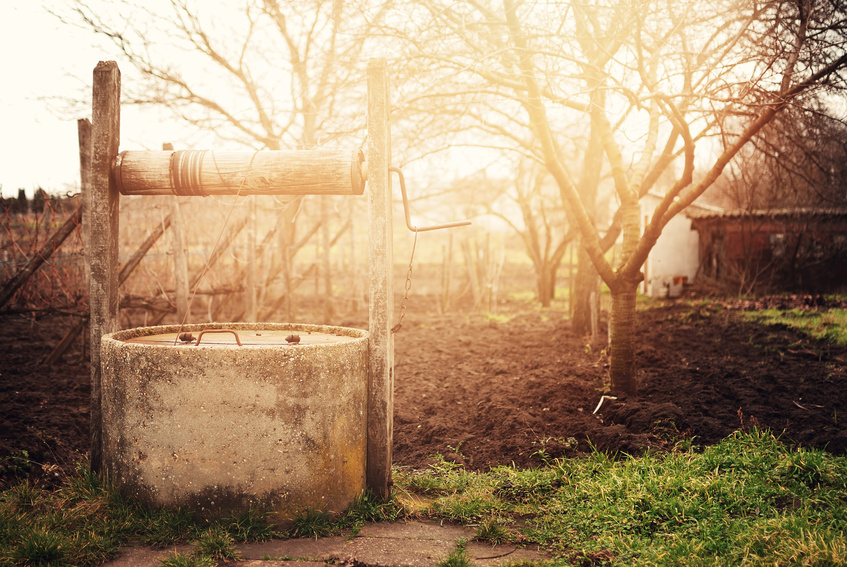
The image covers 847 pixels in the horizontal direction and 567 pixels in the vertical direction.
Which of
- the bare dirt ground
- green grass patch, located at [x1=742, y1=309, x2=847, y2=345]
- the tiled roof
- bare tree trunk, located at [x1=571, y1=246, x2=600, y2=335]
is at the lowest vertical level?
the bare dirt ground

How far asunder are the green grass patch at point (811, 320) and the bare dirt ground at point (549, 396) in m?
0.38

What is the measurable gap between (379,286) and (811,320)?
9944 millimetres

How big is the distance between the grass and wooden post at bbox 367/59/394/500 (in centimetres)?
34

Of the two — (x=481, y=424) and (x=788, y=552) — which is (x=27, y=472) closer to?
(x=481, y=424)

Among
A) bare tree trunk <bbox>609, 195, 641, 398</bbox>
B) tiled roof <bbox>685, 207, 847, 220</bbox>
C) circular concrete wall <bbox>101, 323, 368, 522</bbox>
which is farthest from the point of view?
tiled roof <bbox>685, 207, 847, 220</bbox>

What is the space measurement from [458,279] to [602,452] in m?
14.8

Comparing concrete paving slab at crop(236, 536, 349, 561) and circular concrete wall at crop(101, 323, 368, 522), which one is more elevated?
circular concrete wall at crop(101, 323, 368, 522)

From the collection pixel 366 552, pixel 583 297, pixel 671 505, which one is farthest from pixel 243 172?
pixel 583 297

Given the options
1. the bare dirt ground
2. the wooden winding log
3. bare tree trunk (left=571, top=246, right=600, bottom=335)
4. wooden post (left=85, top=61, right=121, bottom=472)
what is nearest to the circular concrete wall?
wooden post (left=85, top=61, right=121, bottom=472)

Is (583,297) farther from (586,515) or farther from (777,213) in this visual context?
(777,213)

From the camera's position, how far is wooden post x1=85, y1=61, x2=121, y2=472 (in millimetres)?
4047

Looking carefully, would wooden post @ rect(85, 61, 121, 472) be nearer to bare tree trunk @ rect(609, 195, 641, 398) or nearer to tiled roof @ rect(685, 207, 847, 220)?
bare tree trunk @ rect(609, 195, 641, 398)

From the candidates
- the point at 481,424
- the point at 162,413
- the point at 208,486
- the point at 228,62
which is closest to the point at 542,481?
the point at 481,424

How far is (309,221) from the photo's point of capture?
16.0 metres
